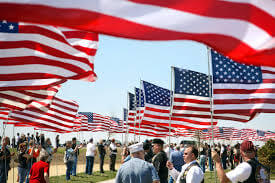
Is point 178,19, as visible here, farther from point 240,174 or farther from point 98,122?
point 98,122

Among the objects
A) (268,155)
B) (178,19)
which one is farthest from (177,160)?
(268,155)

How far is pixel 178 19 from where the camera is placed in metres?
3.71

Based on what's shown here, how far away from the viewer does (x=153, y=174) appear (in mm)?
6125

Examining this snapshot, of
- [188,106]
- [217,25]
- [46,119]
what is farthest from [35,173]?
[217,25]

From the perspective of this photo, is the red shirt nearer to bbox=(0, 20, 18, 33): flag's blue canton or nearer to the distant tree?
bbox=(0, 20, 18, 33): flag's blue canton

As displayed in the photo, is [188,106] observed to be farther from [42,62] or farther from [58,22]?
[58,22]

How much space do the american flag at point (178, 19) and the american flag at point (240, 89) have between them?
445cm

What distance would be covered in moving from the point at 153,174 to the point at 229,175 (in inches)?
73.9

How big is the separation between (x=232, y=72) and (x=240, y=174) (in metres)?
4.51

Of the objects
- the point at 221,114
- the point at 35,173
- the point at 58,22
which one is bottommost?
the point at 35,173

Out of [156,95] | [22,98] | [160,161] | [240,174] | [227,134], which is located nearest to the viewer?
[240,174]

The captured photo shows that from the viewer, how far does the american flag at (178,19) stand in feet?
10.9

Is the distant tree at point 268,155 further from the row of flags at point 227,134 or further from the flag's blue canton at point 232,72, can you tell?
the row of flags at point 227,134

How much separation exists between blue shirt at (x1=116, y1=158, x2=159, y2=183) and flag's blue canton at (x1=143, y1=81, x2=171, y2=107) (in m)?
8.71
